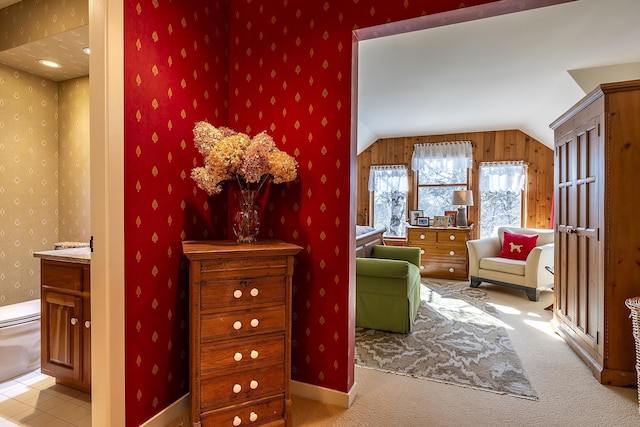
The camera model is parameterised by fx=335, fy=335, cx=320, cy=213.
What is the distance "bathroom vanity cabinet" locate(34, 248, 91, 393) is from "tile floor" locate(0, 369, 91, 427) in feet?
0.25

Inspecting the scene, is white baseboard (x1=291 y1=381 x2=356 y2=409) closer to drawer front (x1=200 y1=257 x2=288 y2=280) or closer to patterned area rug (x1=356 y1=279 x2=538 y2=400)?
patterned area rug (x1=356 y1=279 x2=538 y2=400)

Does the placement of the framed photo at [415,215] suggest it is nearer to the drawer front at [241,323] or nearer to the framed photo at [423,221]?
the framed photo at [423,221]

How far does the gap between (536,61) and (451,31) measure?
114 centimetres

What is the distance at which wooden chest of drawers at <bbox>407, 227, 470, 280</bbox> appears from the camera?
5551mm

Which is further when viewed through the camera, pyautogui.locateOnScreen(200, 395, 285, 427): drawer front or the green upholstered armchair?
the green upholstered armchair

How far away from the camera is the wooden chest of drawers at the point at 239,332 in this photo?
1.60 m

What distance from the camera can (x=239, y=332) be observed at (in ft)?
5.51

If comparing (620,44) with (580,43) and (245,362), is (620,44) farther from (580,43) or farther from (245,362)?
(245,362)

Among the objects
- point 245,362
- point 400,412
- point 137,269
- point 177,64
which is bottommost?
point 400,412

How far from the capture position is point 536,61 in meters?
3.29

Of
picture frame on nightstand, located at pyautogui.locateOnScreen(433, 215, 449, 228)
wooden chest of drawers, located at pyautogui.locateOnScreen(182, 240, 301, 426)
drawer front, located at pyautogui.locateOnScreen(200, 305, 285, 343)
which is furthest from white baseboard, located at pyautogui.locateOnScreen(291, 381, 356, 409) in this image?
picture frame on nightstand, located at pyautogui.locateOnScreen(433, 215, 449, 228)

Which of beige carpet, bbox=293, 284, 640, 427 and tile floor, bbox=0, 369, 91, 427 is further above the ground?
tile floor, bbox=0, 369, 91, 427

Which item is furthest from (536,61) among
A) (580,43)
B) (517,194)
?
(517,194)

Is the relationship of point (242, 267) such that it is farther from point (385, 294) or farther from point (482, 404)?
point (385, 294)
